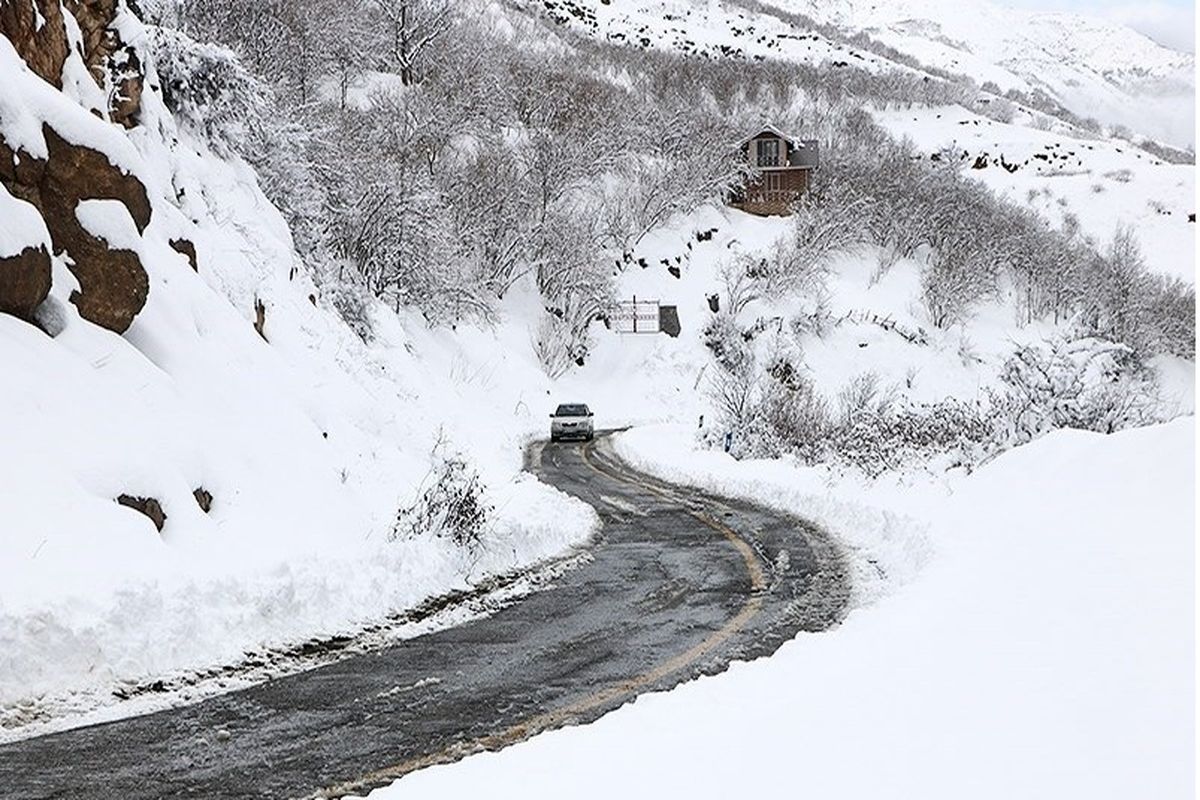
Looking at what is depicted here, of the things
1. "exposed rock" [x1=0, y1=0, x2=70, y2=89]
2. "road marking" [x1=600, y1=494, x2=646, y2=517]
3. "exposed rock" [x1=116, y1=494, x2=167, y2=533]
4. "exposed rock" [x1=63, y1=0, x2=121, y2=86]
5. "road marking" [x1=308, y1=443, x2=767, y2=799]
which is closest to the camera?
"road marking" [x1=308, y1=443, x2=767, y2=799]

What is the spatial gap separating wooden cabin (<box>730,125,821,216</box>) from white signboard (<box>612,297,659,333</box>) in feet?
63.6

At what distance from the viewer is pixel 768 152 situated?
8256cm

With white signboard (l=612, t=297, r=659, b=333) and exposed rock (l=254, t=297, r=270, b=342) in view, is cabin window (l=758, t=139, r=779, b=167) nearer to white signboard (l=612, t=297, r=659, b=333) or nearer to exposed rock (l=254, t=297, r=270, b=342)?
white signboard (l=612, t=297, r=659, b=333)

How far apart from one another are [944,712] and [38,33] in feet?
49.3

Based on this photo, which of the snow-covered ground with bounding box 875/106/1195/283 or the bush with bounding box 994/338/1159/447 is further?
the snow-covered ground with bounding box 875/106/1195/283

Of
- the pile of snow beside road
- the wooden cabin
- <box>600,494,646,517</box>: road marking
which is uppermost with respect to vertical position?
the wooden cabin

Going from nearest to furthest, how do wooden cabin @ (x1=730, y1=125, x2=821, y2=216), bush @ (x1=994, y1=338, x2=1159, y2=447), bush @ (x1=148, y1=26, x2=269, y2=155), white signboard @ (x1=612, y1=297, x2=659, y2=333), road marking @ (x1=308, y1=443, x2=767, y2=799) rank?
1. road marking @ (x1=308, y1=443, x2=767, y2=799)
2. bush @ (x1=994, y1=338, x2=1159, y2=447)
3. bush @ (x1=148, y1=26, x2=269, y2=155)
4. white signboard @ (x1=612, y1=297, x2=659, y2=333)
5. wooden cabin @ (x1=730, y1=125, x2=821, y2=216)

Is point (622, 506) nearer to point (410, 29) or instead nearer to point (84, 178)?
point (84, 178)

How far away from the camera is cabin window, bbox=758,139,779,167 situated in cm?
8225

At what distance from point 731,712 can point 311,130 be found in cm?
3369

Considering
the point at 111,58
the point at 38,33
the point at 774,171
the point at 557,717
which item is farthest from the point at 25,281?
the point at 774,171

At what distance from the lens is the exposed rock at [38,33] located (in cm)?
1434

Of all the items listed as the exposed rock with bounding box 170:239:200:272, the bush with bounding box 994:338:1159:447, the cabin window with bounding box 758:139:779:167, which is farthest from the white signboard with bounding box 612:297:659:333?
the exposed rock with bounding box 170:239:200:272

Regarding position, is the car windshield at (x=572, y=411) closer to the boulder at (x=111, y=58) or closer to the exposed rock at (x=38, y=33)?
the boulder at (x=111, y=58)
